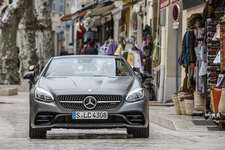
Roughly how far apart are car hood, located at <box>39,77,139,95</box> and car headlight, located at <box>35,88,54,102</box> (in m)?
0.07

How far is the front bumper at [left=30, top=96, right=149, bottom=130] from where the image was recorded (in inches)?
370

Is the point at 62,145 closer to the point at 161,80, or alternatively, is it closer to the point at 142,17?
the point at 161,80

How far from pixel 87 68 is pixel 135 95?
4.65 ft

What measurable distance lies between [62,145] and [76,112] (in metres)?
0.66

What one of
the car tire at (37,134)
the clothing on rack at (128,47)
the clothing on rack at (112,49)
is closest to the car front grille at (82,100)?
the car tire at (37,134)

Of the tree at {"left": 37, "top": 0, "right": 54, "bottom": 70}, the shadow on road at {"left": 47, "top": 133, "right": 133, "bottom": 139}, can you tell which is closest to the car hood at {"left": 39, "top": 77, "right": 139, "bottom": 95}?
the shadow on road at {"left": 47, "top": 133, "right": 133, "bottom": 139}

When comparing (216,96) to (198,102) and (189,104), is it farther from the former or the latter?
(189,104)

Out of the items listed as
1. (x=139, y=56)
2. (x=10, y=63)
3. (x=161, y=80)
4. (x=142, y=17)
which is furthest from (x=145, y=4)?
(x=10, y=63)

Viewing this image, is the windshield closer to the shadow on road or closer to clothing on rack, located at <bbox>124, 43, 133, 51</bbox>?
the shadow on road

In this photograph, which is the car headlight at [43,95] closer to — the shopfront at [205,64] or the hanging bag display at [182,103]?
the shopfront at [205,64]

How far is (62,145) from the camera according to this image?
889 centimetres

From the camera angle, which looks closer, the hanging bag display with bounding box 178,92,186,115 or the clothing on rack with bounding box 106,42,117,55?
the hanging bag display with bounding box 178,92,186,115

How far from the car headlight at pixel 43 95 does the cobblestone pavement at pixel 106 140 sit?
2.03 ft

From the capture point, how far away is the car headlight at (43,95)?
9.47 meters
